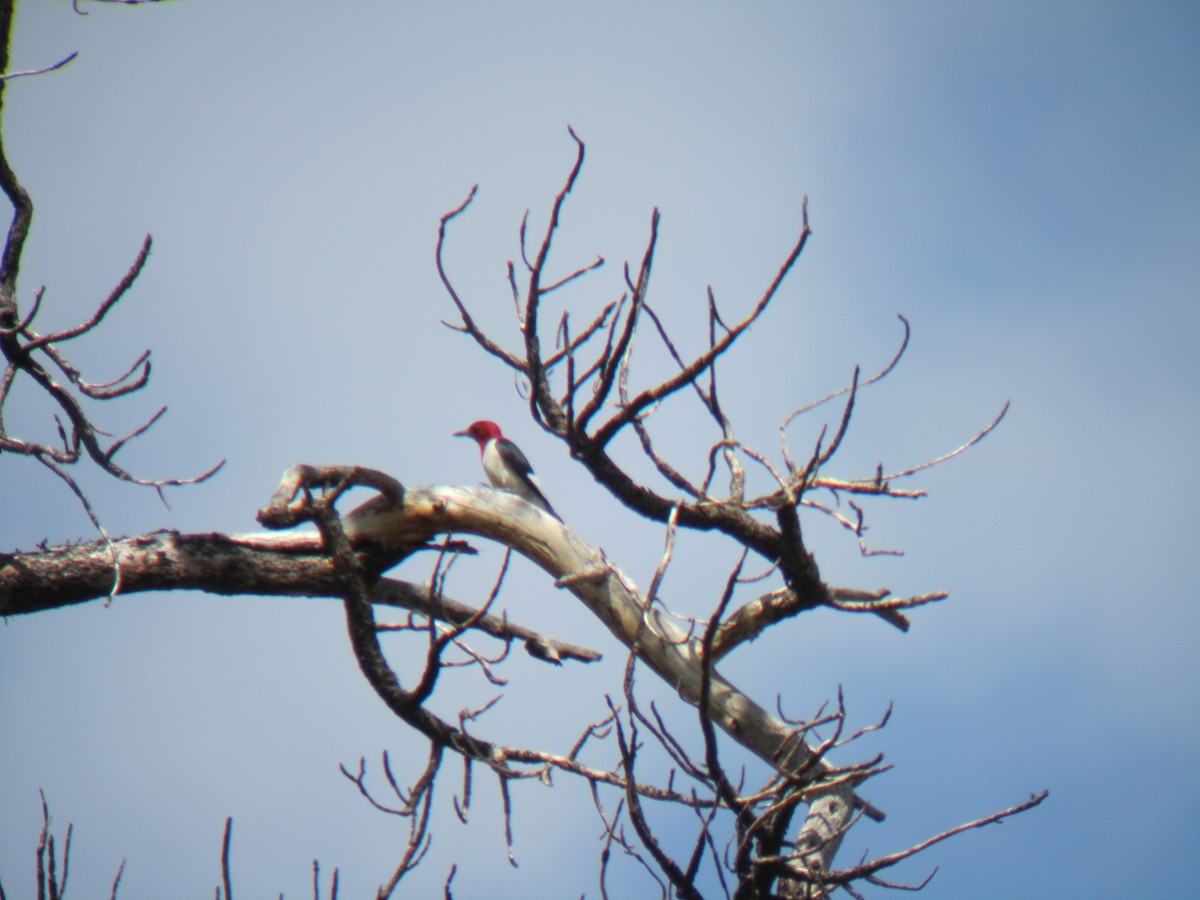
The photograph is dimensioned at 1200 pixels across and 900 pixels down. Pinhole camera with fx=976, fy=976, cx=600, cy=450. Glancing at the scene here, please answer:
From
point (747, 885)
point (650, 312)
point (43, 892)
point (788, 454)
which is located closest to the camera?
point (43, 892)

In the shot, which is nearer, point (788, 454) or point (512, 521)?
point (788, 454)

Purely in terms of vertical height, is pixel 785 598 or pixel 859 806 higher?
pixel 785 598

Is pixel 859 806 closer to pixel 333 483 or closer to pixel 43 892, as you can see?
pixel 333 483

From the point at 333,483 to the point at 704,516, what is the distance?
1524 millimetres

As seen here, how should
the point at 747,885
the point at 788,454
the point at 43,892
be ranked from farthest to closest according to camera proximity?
the point at 788,454, the point at 747,885, the point at 43,892

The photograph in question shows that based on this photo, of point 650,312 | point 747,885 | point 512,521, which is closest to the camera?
point 747,885

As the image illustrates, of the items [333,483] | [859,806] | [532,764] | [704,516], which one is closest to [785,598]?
[704,516]

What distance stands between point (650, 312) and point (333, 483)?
5.00 feet

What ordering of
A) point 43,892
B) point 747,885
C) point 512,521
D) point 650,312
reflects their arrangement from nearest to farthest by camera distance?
point 43,892, point 747,885, point 650,312, point 512,521

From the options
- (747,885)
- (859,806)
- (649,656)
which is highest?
(649,656)

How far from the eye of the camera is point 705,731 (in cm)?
248

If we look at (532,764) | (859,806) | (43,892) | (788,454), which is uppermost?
(788,454)

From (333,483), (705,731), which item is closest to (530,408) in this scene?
(333,483)

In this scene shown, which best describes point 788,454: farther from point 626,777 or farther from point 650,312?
point 626,777
